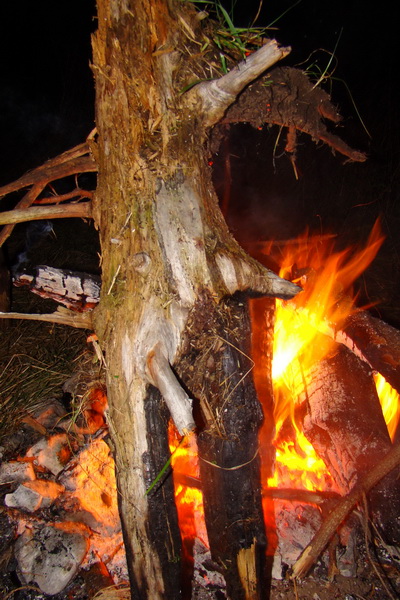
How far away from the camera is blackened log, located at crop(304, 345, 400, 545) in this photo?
8.27ft

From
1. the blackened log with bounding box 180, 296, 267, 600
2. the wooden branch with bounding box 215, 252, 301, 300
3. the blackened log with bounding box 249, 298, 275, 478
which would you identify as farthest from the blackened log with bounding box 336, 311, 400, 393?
the blackened log with bounding box 180, 296, 267, 600

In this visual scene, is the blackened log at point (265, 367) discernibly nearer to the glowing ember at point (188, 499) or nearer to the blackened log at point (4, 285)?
the glowing ember at point (188, 499)

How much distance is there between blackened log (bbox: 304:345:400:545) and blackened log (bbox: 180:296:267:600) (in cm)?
130

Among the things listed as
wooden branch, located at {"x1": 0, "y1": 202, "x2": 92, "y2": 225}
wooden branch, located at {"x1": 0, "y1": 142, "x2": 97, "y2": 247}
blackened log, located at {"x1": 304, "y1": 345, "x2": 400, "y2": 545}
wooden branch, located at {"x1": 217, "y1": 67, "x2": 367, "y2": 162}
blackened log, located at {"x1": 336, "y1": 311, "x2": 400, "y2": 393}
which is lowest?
blackened log, located at {"x1": 304, "y1": 345, "x2": 400, "y2": 545}

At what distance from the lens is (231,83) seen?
163 centimetres

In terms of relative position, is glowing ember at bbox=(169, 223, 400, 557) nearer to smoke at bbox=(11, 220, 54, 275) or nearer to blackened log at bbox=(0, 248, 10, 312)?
blackened log at bbox=(0, 248, 10, 312)

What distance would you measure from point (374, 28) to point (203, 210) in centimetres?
765

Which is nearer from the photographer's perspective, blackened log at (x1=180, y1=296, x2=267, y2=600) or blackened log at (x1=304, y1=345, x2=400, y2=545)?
blackened log at (x1=180, y1=296, x2=267, y2=600)

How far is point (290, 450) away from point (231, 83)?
2909 mm

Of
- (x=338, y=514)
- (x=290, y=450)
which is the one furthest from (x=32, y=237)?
(x=338, y=514)

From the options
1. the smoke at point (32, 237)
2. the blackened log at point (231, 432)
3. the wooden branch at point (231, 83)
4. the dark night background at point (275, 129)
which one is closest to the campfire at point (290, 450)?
the blackened log at point (231, 432)

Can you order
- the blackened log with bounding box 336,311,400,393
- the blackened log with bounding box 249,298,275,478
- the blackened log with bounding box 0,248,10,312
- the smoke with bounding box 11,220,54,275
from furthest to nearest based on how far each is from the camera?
the smoke with bounding box 11,220,54,275
the blackened log with bounding box 0,248,10,312
the blackened log with bounding box 249,298,275,478
the blackened log with bounding box 336,311,400,393

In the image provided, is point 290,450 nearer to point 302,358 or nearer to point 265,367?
point 302,358

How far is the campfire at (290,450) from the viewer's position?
98.4 inches
